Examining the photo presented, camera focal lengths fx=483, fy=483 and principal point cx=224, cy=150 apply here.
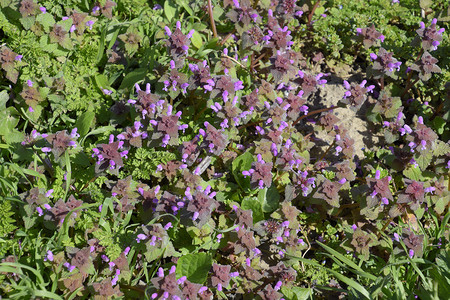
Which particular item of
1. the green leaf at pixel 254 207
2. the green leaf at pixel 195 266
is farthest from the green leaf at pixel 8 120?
the green leaf at pixel 254 207

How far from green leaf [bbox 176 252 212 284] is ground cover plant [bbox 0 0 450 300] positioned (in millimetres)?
12

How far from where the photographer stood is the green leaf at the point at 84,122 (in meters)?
4.49

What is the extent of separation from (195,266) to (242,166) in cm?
111

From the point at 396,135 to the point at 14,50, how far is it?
3948 mm

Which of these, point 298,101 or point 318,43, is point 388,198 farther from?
point 318,43

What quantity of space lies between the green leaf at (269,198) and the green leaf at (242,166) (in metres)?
0.16

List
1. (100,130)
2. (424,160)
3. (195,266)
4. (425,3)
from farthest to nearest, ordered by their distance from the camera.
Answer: (425,3) → (424,160) → (100,130) → (195,266)

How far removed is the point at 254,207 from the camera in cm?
444

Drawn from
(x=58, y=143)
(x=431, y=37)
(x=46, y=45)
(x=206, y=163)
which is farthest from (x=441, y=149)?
(x=46, y=45)

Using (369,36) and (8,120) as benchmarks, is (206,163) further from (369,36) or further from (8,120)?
(369,36)

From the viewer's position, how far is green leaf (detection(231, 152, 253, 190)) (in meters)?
4.63

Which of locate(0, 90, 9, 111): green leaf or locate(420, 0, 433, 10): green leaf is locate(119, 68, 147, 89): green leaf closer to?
locate(0, 90, 9, 111): green leaf

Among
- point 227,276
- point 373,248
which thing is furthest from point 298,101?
point 227,276

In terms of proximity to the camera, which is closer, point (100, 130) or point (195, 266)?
point (195, 266)
